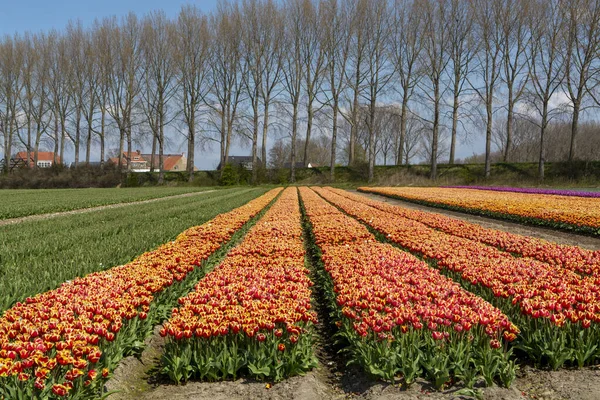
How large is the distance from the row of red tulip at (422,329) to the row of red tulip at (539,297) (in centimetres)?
26

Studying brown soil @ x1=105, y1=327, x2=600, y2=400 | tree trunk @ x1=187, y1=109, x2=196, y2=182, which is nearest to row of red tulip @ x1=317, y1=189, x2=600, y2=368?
brown soil @ x1=105, y1=327, x2=600, y2=400

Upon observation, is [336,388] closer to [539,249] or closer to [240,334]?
→ [240,334]

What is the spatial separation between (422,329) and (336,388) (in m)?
0.80

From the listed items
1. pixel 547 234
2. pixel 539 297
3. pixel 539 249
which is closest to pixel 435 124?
pixel 547 234

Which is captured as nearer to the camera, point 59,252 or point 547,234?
point 59,252

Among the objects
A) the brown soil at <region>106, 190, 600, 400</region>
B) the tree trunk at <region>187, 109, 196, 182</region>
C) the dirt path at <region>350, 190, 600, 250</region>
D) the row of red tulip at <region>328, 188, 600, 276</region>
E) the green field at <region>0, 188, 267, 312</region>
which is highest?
the tree trunk at <region>187, 109, 196, 182</region>

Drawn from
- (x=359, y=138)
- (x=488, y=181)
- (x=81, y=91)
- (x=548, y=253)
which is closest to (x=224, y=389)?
(x=548, y=253)

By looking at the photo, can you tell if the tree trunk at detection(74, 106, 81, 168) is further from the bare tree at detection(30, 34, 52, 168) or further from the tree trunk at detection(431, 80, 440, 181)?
the tree trunk at detection(431, 80, 440, 181)

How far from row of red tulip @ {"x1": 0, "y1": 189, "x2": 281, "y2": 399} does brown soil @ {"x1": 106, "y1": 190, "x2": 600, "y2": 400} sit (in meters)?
0.23

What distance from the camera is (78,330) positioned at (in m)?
2.96

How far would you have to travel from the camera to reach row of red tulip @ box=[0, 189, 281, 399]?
2.46 meters

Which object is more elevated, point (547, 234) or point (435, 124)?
point (435, 124)

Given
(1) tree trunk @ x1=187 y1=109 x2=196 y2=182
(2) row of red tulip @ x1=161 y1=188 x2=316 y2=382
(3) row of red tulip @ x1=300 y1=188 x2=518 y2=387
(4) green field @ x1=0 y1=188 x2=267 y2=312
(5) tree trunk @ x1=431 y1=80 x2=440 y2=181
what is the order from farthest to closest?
(1) tree trunk @ x1=187 y1=109 x2=196 y2=182 < (5) tree trunk @ x1=431 y1=80 x2=440 y2=181 < (4) green field @ x1=0 y1=188 x2=267 y2=312 < (2) row of red tulip @ x1=161 y1=188 x2=316 y2=382 < (3) row of red tulip @ x1=300 y1=188 x2=518 y2=387

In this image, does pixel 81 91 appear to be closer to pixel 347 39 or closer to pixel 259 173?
pixel 259 173
